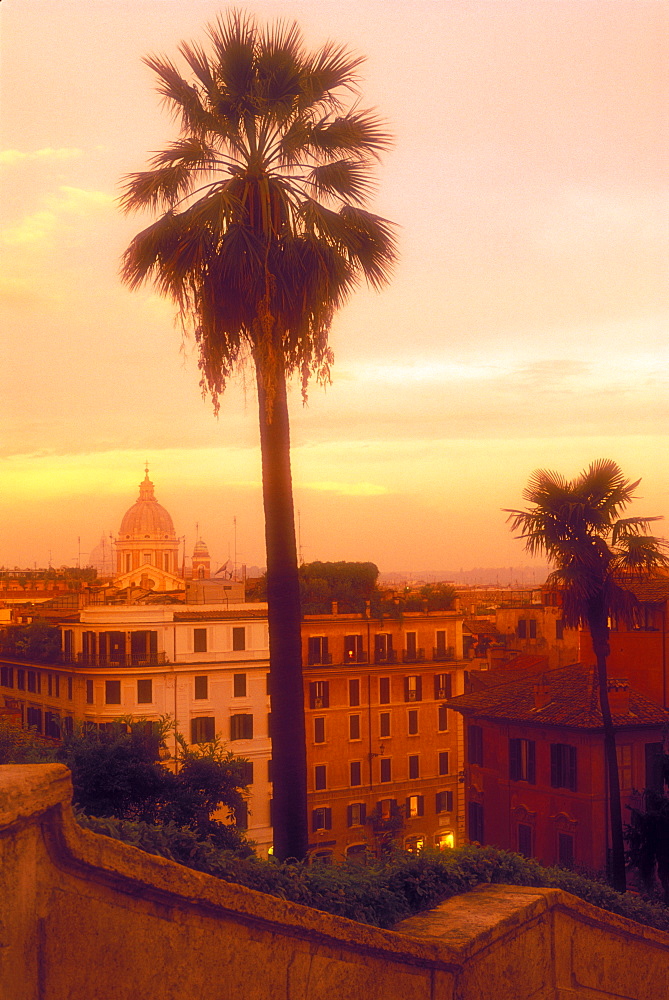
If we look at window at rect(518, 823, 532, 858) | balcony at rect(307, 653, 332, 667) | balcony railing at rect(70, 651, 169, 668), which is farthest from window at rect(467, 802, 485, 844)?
balcony at rect(307, 653, 332, 667)

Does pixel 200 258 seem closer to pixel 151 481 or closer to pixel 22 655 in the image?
pixel 22 655

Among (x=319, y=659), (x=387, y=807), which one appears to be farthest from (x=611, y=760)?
(x=387, y=807)

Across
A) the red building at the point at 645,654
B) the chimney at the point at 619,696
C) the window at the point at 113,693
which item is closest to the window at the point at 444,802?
the window at the point at 113,693

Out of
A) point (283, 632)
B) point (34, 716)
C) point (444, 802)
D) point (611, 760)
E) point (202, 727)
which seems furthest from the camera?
point (444, 802)

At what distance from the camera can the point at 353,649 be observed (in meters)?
42.9

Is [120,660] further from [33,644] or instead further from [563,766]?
[563,766]

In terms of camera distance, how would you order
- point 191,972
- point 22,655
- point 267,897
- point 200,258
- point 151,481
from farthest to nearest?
point 151,481 → point 22,655 → point 200,258 → point 267,897 → point 191,972

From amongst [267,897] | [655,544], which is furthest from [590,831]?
[267,897]

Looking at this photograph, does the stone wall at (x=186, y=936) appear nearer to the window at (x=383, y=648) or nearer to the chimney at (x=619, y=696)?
the chimney at (x=619, y=696)

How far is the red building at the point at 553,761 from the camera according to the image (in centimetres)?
2395

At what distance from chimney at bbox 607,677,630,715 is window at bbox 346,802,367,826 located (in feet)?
66.5

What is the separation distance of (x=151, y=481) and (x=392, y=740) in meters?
95.9

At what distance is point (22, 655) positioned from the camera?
31.5 metres

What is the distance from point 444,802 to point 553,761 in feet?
70.6
